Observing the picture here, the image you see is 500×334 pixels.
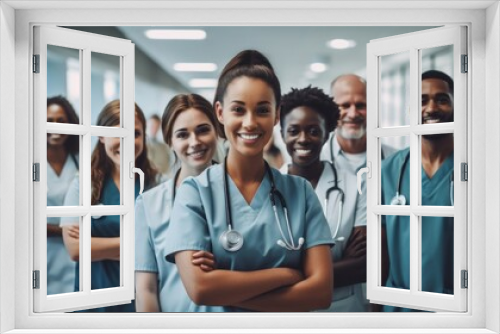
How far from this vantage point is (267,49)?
124 inches

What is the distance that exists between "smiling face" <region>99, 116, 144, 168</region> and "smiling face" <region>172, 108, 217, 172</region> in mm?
166

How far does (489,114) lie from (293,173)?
3.20 feet

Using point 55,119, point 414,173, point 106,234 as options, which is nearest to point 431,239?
point 414,173

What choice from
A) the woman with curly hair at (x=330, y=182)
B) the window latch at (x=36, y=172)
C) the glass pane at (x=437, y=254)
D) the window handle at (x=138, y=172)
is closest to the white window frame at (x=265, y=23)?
the window latch at (x=36, y=172)

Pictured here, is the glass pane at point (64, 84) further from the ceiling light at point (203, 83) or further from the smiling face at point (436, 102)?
the smiling face at point (436, 102)

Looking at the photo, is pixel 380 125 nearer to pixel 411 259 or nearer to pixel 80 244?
pixel 411 259

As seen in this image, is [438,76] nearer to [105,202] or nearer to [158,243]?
[158,243]

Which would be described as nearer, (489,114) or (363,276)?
(489,114)

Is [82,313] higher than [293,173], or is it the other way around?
[293,173]

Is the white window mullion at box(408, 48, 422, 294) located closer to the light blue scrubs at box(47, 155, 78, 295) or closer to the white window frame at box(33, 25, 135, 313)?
the white window frame at box(33, 25, 135, 313)

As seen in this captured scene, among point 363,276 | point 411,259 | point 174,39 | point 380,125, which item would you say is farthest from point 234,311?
point 174,39

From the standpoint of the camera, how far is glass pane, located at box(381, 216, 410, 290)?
10.1 feet

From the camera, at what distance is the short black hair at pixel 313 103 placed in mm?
3174

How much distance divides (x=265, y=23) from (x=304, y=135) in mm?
611
